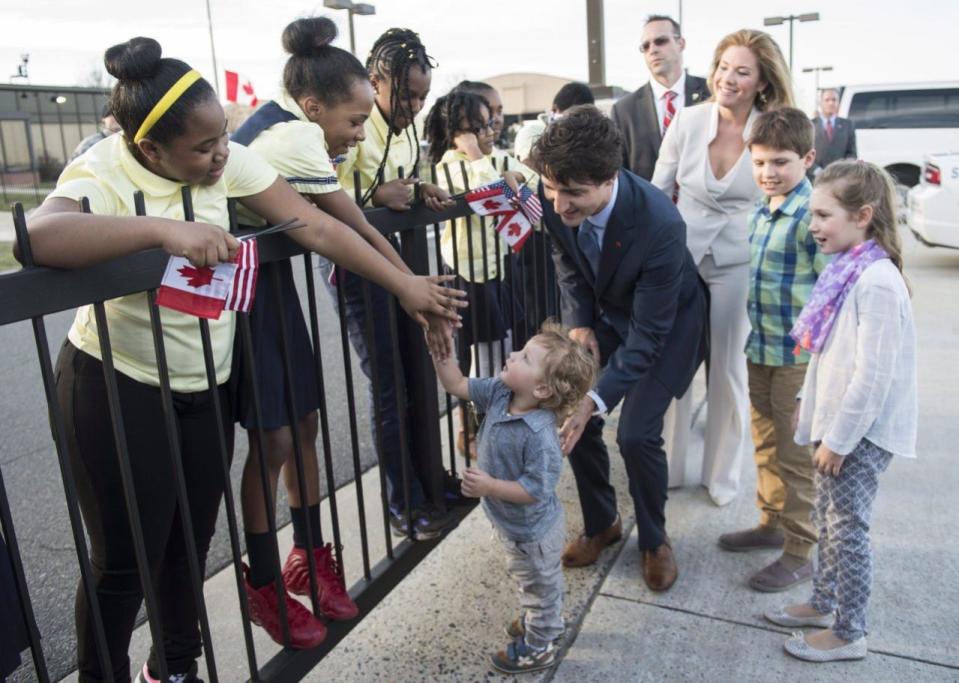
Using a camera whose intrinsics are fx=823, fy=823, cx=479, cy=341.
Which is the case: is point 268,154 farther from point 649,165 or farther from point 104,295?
point 649,165

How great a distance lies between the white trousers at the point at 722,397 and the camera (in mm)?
3459

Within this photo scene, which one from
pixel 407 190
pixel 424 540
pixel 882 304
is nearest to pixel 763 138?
pixel 882 304

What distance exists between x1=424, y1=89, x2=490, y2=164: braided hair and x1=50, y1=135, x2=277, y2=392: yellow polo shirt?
2461 millimetres

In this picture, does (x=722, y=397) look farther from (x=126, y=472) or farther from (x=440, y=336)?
(x=126, y=472)

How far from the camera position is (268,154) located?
2.23m

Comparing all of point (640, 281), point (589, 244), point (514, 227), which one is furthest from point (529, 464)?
point (514, 227)

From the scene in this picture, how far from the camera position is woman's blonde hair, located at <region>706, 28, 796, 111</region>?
3.34 m

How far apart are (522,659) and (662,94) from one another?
313 cm

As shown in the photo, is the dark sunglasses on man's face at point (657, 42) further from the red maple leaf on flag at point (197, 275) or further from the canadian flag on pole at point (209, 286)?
the red maple leaf on flag at point (197, 275)

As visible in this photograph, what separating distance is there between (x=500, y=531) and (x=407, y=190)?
1.09m

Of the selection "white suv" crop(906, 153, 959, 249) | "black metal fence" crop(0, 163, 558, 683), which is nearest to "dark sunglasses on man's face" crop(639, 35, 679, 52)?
"black metal fence" crop(0, 163, 558, 683)

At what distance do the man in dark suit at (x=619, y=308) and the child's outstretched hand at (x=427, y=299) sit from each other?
1.91ft

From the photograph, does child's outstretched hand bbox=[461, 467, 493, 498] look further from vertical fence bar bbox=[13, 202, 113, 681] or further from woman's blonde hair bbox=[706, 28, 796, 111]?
woman's blonde hair bbox=[706, 28, 796, 111]

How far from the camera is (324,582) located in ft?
7.90
